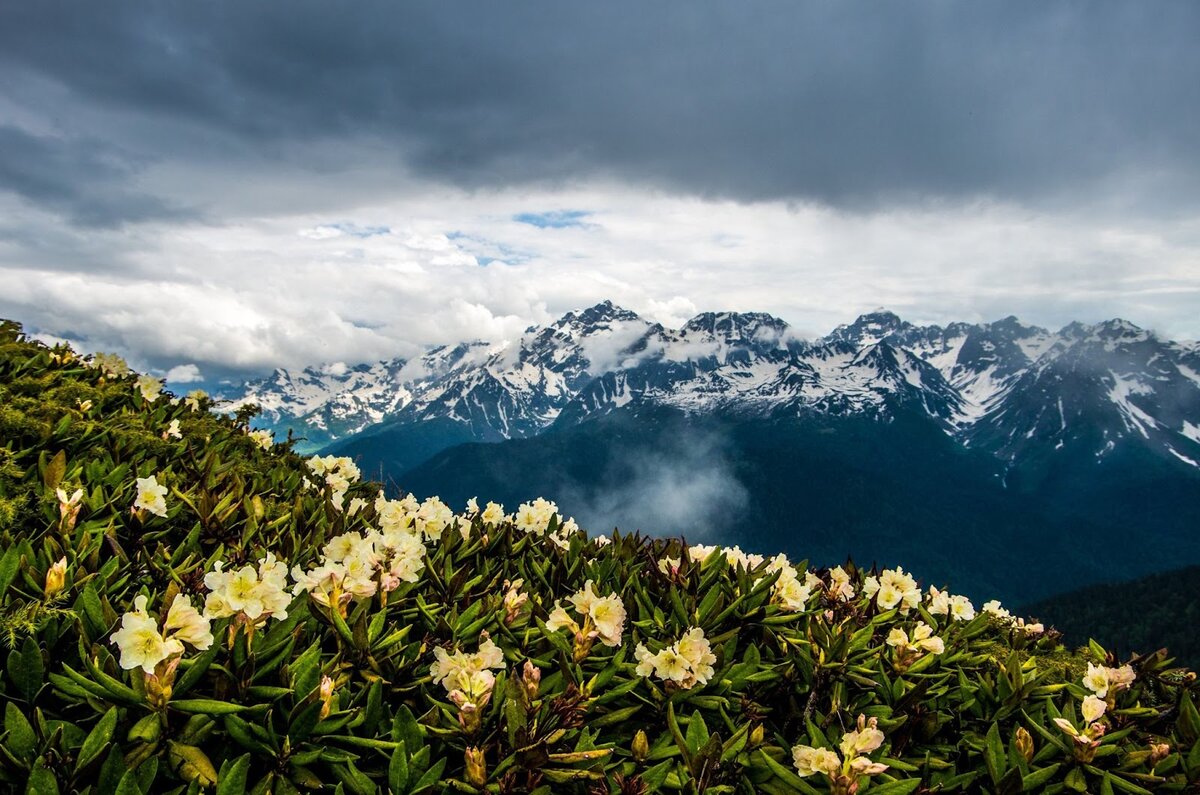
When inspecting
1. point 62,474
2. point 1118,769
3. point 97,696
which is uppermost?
point 62,474

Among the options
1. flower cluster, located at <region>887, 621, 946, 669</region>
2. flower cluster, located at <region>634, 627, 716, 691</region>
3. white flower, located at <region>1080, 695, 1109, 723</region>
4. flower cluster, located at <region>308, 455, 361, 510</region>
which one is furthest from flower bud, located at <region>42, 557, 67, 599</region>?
white flower, located at <region>1080, 695, 1109, 723</region>

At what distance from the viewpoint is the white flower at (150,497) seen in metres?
4.60

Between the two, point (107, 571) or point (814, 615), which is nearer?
point (107, 571)

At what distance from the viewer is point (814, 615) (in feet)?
15.5

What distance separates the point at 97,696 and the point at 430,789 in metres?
1.50

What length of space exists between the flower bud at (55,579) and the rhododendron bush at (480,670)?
0.01 m

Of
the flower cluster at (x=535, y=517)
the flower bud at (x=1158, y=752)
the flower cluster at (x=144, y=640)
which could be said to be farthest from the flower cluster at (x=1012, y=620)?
the flower cluster at (x=144, y=640)

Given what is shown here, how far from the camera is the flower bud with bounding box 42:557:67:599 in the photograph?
343cm

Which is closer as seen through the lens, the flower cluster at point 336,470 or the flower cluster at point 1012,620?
the flower cluster at point 1012,620

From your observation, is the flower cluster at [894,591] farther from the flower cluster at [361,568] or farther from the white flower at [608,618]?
the flower cluster at [361,568]

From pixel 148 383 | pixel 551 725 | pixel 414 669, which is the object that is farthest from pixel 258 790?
pixel 148 383

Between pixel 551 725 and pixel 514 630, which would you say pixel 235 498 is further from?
pixel 551 725

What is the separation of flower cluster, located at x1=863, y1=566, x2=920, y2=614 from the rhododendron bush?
2 centimetres

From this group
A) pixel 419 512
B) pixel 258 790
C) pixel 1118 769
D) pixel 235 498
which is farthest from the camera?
pixel 419 512
